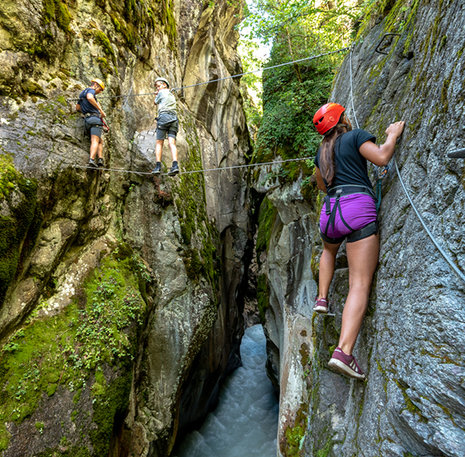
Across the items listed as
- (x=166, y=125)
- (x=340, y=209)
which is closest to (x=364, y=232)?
(x=340, y=209)

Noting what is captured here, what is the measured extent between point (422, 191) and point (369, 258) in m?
0.71

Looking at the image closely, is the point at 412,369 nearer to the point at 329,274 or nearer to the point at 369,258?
the point at 369,258

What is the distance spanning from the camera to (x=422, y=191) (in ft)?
6.49

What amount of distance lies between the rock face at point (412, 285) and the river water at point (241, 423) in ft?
19.8

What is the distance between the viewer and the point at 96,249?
5.67m

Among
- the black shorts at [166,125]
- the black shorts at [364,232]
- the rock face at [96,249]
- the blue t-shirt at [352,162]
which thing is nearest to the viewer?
the black shorts at [364,232]

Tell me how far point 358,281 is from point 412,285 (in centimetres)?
55

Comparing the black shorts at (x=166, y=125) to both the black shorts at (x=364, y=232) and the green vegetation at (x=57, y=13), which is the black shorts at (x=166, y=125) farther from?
the black shorts at (x=364, y=232)

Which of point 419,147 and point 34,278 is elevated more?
point 419,147

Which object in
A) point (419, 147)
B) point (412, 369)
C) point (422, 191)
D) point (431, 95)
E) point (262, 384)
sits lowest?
point (262, 384)

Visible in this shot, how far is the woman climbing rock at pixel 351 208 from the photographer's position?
2.31 meters

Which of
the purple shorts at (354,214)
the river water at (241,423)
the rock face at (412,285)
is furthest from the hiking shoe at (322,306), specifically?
the river water at (241,423)

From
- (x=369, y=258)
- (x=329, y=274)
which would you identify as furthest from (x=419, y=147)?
(x=329, y=274)

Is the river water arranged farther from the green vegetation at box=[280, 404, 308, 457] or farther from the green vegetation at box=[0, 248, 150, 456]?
the green vegetation at box=[0, 248, 150, 456]
